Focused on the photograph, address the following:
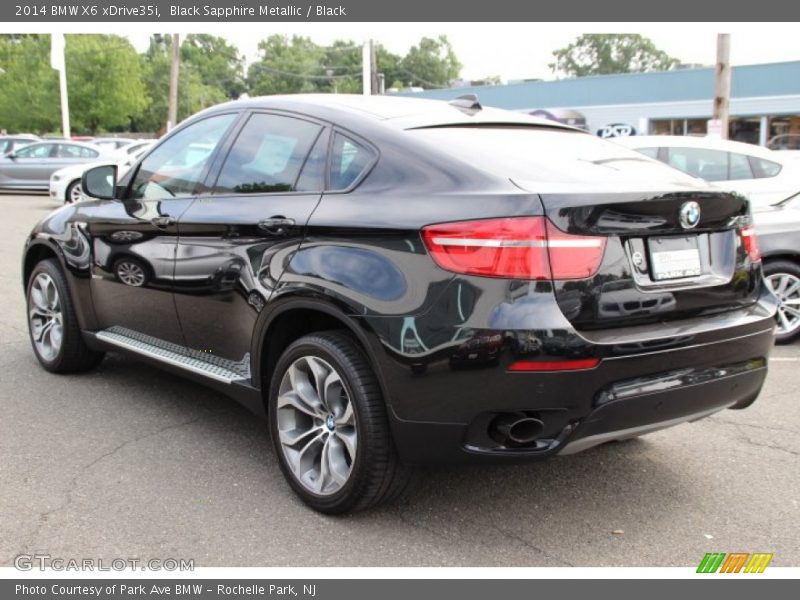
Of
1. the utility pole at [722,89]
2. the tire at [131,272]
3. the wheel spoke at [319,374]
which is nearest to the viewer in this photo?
the wheel spoke at [319,374]

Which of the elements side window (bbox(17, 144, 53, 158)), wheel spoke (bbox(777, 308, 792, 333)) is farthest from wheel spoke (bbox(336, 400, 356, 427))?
side window (bbox(17, 144, 53, 158))

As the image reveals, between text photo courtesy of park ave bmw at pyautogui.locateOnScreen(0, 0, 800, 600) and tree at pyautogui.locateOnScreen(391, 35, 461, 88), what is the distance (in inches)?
4517

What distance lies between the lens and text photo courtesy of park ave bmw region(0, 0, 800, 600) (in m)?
2.90

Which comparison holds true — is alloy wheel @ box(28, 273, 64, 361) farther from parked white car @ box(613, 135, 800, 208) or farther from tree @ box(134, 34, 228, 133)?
tree @ box(134, 34, 228, 133)

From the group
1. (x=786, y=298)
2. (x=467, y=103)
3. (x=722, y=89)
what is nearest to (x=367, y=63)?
(x=722, y=89)

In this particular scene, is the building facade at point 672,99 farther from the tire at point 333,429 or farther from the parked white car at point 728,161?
the tire at point 333,429

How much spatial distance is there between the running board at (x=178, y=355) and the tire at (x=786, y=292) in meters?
4.44

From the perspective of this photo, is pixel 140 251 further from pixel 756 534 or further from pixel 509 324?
pixel 756 534

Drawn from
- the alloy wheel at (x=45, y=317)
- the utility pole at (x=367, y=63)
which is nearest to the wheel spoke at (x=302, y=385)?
the alloy wheel at (x=45, y=317)

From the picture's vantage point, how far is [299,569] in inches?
118

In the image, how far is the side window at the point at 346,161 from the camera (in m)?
3.41

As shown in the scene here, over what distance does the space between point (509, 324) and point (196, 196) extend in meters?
2.07

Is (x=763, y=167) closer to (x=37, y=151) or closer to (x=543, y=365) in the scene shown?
(x=543, y=365)

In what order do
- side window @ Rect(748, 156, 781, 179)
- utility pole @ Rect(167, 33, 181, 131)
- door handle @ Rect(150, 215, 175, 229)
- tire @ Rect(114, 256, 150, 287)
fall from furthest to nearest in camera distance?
utility pole @ Rect(167, 33, 181, 131)
side window @ Rect(748, 156, 781, 179)
tire @ Rect(114, 256, 150, 287)
door handle @ Rect(150, 215, 175, 229)
